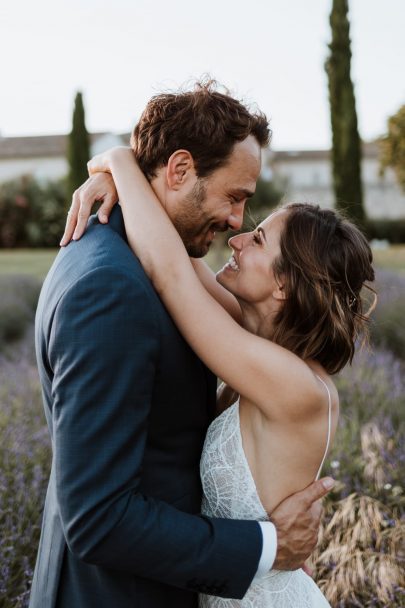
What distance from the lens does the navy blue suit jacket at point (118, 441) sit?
1.48 metres

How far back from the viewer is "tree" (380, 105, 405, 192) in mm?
21844

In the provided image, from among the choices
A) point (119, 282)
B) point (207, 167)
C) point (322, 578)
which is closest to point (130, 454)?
point (119, 282)

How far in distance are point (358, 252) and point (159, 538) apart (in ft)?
3.53

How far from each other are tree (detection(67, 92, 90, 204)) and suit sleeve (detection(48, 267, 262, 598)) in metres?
21.8

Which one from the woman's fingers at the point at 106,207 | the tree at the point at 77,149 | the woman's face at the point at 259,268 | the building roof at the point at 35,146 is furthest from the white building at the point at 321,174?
the woman's fingers at the point at 106,207

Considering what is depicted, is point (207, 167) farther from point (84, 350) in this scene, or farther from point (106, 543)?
point (106, 543)

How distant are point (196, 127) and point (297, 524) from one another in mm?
1180

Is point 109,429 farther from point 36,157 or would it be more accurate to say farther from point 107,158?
point 36,157

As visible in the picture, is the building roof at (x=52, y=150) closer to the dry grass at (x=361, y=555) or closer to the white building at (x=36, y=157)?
the white building at (x=36, y=157)

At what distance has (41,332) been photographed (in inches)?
70.1

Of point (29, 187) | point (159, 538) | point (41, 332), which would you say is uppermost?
point (41, 332)

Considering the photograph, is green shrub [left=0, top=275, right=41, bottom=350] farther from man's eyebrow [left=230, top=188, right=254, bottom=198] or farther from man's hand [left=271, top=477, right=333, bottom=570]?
man's hand [left=271, top=477, right=333, bottom=570]

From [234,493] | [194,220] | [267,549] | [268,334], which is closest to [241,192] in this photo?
[194,220]

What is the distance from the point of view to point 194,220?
2.15 meters
